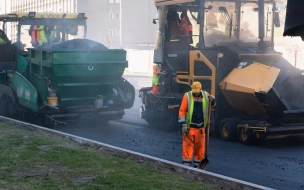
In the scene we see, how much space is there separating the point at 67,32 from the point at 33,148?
6.05 meters

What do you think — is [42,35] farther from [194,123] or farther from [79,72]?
[194,123]

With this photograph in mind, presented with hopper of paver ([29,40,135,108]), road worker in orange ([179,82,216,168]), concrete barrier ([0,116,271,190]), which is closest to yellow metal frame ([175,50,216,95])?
hopper of paver ([29,40,135,108])

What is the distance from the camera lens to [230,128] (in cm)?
1152

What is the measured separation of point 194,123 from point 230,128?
10.3 feet

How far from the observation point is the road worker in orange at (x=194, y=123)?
8.49m

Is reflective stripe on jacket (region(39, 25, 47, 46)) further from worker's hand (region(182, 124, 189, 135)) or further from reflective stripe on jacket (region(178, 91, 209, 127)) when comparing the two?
worker's hand (region(182, 124, 189, 135))

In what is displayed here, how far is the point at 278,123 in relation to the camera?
36.2 feet

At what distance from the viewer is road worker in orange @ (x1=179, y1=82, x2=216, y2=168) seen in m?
8.49

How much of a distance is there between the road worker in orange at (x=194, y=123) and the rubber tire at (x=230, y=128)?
2.89 metres

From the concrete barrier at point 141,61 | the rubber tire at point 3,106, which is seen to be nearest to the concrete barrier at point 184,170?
the rubber tire at point 3,106

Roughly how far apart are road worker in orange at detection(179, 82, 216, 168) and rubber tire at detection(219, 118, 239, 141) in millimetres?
2893

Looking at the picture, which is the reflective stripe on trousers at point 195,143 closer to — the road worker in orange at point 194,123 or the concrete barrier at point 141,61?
the road worker in orange at point 194,123

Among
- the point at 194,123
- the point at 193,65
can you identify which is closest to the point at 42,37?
the point at 193,65

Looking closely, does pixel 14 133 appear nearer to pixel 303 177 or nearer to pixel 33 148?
pixel 33 148
